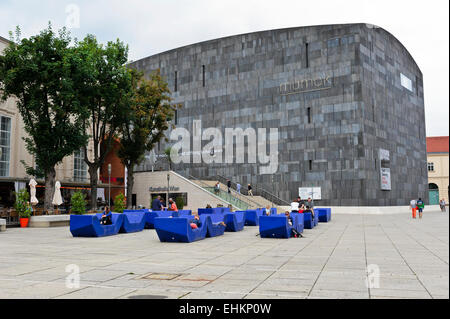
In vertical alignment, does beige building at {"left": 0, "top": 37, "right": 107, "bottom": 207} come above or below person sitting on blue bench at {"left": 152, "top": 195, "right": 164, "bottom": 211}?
above

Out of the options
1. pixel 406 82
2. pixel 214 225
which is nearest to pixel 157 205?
pixel 214 225

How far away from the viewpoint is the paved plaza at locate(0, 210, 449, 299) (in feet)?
21.6

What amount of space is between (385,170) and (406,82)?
15084 mm

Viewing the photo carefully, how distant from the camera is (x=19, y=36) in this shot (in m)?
24.7

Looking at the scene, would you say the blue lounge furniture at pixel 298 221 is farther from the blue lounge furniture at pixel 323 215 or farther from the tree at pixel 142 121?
the tree at pixel 142 121

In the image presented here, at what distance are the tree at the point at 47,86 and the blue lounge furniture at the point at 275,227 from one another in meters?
13.6

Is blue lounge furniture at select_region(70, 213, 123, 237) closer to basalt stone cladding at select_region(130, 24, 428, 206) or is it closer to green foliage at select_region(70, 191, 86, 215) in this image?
green foliage at select_region(70, 191, 86, 215)

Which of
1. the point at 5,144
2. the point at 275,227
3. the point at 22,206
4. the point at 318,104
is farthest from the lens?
the point at 318,104

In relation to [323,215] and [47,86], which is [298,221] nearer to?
[323,215]

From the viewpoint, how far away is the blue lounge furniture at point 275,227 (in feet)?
53.5

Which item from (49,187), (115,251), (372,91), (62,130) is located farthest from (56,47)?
(372,91)

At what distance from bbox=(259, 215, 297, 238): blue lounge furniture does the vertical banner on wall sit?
33.4 m

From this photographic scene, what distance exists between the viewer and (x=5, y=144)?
1296 inches

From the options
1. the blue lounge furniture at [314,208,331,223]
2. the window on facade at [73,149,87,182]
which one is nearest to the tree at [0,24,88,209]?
the window on facade at [73,149,87,182]
